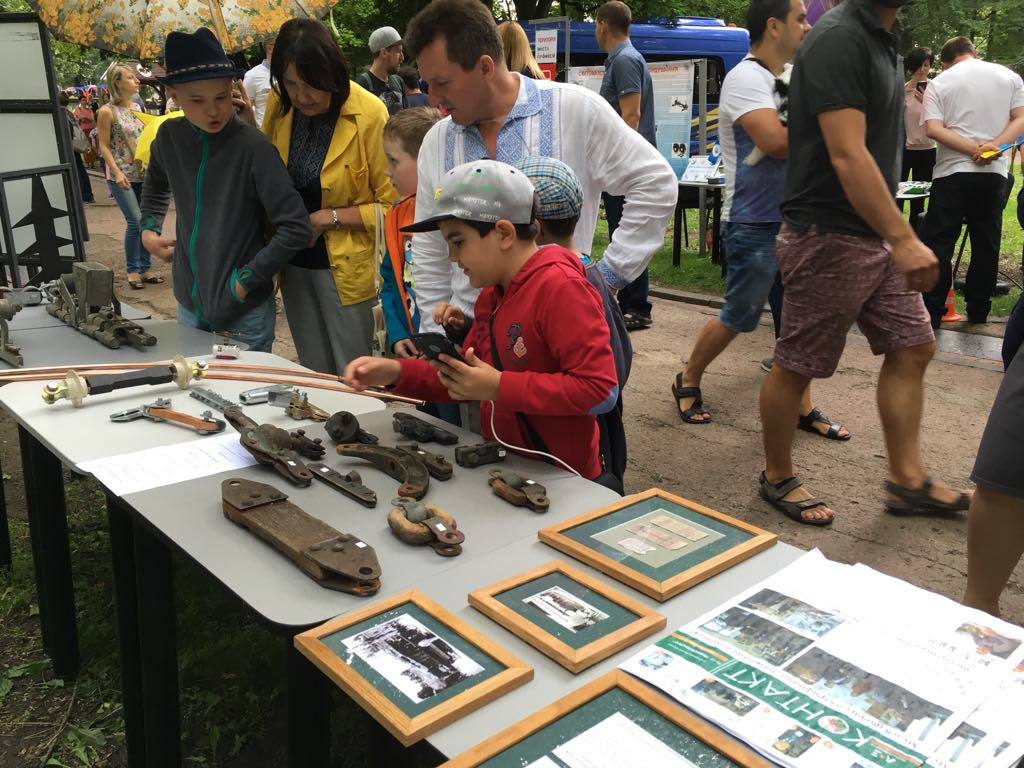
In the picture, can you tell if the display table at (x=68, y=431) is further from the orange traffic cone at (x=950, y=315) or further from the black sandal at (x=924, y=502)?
the orange traffic cone at (x=950, y=315)

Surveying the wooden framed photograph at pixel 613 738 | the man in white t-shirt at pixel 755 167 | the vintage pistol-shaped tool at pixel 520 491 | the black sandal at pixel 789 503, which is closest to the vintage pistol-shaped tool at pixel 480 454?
Answer: the vintage pistol-shaped tool at pixel 520 491

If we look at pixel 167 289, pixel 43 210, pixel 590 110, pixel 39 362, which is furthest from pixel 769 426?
pixel 167 289

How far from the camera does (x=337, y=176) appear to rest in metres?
3.30

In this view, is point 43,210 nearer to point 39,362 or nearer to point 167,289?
point 39,362

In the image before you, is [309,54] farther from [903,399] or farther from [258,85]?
[258,85]

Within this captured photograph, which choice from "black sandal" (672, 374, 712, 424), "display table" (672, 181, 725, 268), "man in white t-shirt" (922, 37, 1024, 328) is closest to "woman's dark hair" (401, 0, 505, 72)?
"black sandal" (672, 374, 712, 424)

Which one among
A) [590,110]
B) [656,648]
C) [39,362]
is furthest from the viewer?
[39,362]

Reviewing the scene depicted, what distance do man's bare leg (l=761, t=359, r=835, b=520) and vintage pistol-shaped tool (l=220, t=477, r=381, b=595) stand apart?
2125mm

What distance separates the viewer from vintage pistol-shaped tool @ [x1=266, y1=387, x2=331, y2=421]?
2275mm

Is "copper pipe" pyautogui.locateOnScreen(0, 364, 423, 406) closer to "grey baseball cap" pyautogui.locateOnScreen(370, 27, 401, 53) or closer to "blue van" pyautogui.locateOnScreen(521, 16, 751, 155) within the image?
"grey baseball cap" pyautogui.locateOnScreen(370, 27, 401, 53)

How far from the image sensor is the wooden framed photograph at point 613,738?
1.03 metres

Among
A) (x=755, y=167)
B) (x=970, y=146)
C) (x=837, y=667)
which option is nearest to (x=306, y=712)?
(x=837, y=667)

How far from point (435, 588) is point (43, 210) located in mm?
4107

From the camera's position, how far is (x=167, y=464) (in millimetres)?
1963
